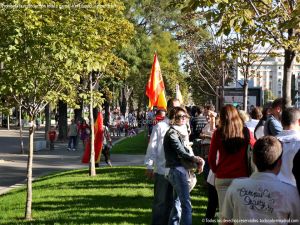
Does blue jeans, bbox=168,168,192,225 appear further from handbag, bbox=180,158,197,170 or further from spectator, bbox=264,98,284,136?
spectator, bbox=264,98,284,136

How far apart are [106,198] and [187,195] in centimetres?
366

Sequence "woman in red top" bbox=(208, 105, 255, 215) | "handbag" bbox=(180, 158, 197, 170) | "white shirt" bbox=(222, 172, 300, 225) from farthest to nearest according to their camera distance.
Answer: "handbag" bbox=(180, 158, 197, 170), "woman in red top" bbox=(208, 105, 255, 215), "white shirt" bbox=(222, 172, 300, 225)

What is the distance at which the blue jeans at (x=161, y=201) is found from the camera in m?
7.09

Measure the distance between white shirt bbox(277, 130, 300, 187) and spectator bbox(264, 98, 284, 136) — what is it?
1.81m

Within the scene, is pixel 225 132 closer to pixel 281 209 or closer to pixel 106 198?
pixel 281 209

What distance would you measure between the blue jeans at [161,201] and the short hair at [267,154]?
3.58 m

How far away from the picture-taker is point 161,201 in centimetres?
710

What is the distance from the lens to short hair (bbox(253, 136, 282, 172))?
3.47 meters

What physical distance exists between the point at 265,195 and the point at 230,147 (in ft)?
8.13

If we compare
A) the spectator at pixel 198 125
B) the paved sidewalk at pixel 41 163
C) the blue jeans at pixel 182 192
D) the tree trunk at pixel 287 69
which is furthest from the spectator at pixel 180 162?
the paved sidewalk at pixel 41 163

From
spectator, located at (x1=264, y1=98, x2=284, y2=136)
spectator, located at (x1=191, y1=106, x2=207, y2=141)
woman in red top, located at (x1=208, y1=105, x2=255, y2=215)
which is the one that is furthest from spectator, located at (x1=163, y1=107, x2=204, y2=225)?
spectator, located at (x1=191, y1=106, x2=207, y2=141)

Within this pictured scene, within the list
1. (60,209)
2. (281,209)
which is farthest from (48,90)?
(281,209)

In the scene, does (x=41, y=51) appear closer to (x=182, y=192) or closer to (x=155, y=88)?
(x=182, y=192)

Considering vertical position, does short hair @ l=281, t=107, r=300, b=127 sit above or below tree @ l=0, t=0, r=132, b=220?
below
